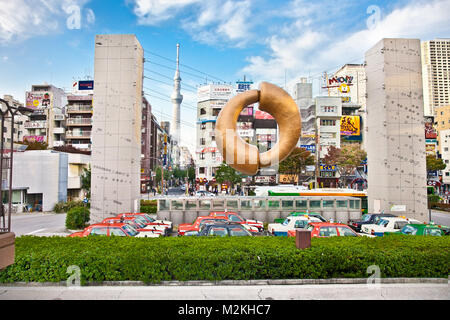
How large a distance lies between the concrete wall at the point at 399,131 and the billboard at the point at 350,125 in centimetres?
4884

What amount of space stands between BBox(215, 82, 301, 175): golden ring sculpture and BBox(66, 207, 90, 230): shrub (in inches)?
653

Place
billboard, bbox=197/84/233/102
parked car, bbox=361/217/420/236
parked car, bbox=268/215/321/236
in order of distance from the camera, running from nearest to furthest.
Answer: parked car, bbox=268/215/321/236 < parked car, bbox=361/217/420/236 < billboard, bbox=197/84/233/102

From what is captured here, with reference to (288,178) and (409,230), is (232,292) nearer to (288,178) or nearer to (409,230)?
(409,230)

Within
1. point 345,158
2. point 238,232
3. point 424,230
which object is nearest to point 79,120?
point 238,232

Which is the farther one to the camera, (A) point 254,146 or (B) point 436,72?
(B) point 436,72

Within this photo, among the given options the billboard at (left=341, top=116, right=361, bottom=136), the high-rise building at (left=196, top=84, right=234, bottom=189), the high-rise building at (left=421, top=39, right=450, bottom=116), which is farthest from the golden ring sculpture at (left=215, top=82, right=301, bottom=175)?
the high-rise building at (left=421, top=39, right=450, bottom=116)

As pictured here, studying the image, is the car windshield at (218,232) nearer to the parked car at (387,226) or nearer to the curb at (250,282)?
the curb at (250,282)

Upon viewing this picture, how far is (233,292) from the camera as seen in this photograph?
7727mm

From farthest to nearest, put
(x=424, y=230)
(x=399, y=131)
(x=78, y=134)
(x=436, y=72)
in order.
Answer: (x=436, y=72) → (x=78, y=134) → (x=399, y=131) → (x=424, y=230)

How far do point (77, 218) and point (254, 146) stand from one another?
17.2m

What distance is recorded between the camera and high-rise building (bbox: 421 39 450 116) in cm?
15450

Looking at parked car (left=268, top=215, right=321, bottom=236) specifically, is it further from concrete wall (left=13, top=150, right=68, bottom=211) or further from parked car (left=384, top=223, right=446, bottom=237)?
concrete wall (left=13, top=150, right=68, bottom=211)

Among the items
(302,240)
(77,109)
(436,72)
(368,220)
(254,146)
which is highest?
(436,72)

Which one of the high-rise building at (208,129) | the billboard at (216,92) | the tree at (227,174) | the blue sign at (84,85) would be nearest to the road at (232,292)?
the tree at (227,174)
